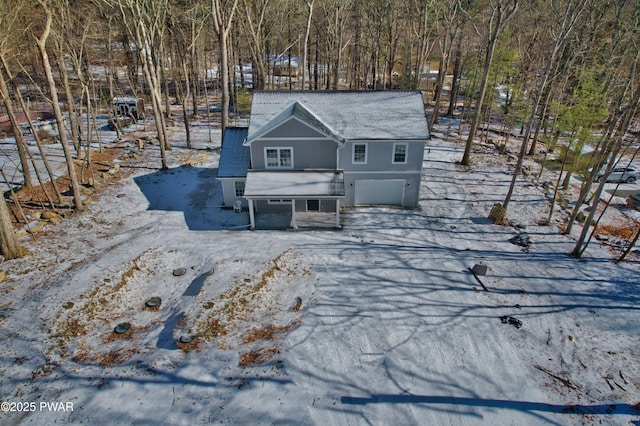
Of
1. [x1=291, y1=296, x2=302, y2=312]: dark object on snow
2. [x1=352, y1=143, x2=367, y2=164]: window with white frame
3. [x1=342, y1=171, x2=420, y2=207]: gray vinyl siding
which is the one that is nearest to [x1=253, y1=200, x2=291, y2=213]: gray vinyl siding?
[x1=342, y1=171, x2=420, y2=207]: gray vinyl siding

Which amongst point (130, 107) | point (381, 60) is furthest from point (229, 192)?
point (381, 60)

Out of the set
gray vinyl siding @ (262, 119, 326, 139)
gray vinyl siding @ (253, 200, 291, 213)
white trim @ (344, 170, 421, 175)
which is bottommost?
gray vinyl siding @ (253, 200, 291, 213)

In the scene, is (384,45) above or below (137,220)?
above

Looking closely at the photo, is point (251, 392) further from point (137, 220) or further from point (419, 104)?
point (419, 104)

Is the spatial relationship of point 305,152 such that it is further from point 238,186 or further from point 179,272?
point 179,272

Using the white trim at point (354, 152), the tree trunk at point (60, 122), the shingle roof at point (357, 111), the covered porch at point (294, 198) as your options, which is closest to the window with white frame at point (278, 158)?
the covered porch at point (294, 198)

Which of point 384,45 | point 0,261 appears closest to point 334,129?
point 0,261

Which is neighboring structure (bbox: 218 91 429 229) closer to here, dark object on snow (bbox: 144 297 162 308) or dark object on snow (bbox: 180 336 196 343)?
dark object on snow (bbox: 144 297 162 308)
